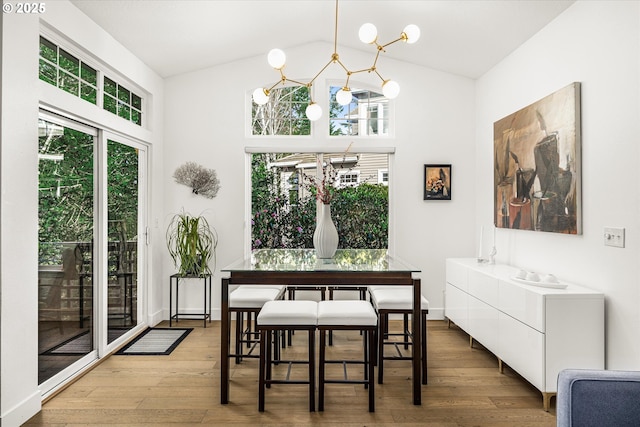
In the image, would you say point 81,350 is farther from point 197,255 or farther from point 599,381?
point 599,381

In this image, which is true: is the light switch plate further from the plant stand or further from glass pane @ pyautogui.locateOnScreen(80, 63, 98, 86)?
glass pane @ pyautogui.locateOnScreen(80, 63, 98, 86)

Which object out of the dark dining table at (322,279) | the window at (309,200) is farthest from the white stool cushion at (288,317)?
the window at (309,200)

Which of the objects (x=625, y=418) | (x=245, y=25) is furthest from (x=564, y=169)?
(x=245, y=25)

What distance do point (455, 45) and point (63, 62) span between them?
3.37 metres

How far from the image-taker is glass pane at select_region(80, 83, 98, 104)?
11.5 ft

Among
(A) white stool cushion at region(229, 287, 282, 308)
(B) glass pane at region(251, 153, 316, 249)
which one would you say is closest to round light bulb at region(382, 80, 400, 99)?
(A) white stool cushion at region(229, 287, 282, 308)

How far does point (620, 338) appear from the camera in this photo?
Result: 270 cm

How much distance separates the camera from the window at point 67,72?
3031 millimetres

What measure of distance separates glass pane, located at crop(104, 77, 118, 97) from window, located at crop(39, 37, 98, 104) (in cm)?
21

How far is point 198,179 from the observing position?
199 inches

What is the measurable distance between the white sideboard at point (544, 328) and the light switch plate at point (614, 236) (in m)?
0.32

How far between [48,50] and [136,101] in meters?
1.57

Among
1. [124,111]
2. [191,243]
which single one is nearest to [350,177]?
[191,243]

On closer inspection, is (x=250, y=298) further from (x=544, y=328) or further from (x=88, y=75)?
(x=88, y=75)
